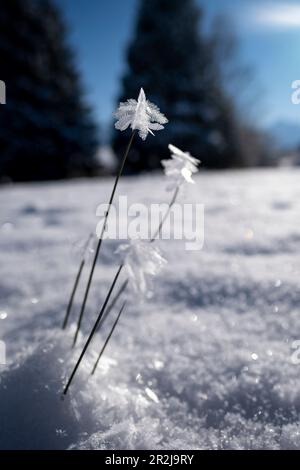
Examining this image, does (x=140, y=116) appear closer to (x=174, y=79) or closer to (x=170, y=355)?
(x=170, y=355)

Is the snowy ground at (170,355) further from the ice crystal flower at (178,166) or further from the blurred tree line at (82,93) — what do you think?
the blurred tree line at (82,93)

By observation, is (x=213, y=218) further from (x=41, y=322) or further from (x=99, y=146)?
(x=99, y=146)

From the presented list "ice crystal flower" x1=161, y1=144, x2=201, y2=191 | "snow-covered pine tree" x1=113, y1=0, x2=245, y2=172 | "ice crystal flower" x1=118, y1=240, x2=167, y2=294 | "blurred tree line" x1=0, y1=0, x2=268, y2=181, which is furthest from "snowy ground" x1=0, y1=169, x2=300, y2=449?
"snow-covered pine tree" x1=113, y1=0, x2=245, y2=172

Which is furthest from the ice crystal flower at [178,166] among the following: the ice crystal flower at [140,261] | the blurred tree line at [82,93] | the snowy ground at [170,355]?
the blurred tree line at [82,93]

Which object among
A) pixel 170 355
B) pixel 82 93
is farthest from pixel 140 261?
pixel 82 93
